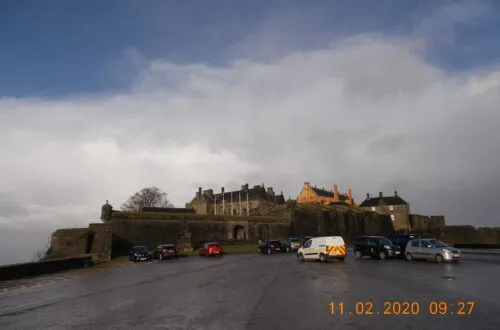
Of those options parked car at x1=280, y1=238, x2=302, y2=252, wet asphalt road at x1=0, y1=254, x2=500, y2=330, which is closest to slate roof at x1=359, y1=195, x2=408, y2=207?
parked car at x1=280, y1=238, x2=302, y2=252

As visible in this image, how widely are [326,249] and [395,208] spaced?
82.6 m

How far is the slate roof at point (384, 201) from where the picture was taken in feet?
333

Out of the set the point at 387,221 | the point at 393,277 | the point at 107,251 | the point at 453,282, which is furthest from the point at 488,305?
the point at 387,221

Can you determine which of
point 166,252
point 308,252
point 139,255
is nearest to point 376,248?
point 308,252

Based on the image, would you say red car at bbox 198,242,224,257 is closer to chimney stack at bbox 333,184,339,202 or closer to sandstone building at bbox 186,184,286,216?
sandstone building at bbox 186,184,286,216

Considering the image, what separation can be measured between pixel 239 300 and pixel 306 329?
4240 millimetres

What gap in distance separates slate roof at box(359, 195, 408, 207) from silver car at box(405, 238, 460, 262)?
3223 inches

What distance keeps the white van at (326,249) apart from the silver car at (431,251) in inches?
172

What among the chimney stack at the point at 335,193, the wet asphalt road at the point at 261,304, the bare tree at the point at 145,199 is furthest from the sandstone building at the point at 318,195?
the wet asphalt road at the point at 261,304

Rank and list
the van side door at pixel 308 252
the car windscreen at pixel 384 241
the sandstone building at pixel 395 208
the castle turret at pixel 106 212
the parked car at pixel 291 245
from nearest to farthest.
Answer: the van side door at pixel 308 252
the car windscreen at pixel 384 241
the parked car at pixel 291 245
the castle turret at pixel 106 212
the sandstone building at pixel 395 208

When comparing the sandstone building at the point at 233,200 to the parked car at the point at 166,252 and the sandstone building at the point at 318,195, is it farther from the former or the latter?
the parked car at the point at 166,252

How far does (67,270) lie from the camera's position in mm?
27469

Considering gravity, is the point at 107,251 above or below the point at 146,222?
below

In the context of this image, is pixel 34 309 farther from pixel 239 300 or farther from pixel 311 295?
pixel 311 295
